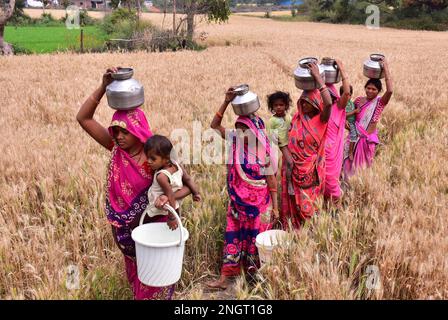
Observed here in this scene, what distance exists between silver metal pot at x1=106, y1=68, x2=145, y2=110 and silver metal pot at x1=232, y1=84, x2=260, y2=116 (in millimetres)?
765

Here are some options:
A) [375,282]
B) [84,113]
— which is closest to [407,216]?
[375,282]

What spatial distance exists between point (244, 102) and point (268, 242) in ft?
3.39

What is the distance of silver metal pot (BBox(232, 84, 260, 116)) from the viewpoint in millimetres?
3070

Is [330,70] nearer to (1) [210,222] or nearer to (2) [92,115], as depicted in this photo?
(1) [210,222]

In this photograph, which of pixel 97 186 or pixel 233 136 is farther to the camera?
pixel 97 186

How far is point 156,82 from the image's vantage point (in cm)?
1044

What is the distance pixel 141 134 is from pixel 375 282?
65.9 inches

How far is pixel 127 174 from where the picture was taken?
2.73 meters

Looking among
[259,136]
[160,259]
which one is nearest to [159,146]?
[160,259]

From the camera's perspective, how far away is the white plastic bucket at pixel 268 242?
286 centimetres

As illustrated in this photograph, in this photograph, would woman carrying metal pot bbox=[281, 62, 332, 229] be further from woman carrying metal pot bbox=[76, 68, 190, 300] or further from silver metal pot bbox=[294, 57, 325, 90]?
woman carrying metal pot bbox=[76, 68, 190, 300]

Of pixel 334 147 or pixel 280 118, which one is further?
pixel 334 147
